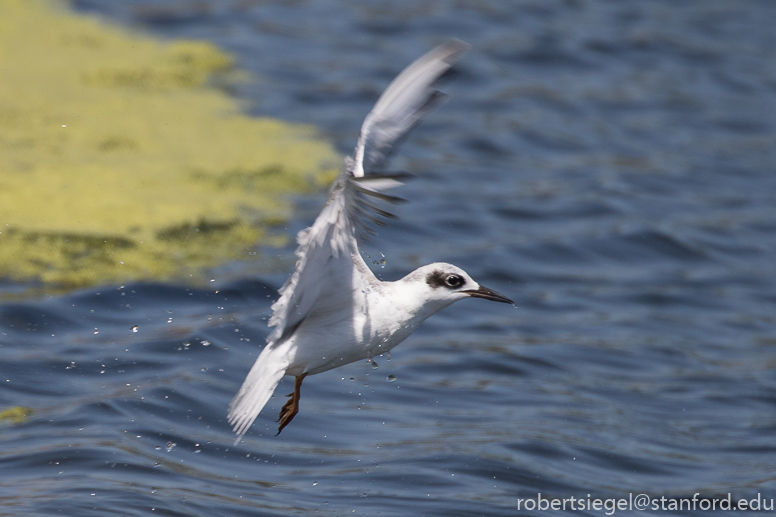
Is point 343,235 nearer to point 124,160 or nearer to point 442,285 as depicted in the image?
point 442,285

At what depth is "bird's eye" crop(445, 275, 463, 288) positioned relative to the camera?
17.6 feet

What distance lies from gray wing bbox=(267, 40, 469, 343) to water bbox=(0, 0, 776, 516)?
1.46 m

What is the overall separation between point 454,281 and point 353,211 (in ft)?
3.60

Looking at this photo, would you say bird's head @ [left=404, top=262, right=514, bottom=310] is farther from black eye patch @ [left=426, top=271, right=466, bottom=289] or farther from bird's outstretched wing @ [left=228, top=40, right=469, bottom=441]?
bird's outstretched wing @ [left=228, top=40, right=469, bottom=441]

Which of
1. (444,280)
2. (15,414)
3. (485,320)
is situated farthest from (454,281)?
(485,320)

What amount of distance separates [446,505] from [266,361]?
164 cm

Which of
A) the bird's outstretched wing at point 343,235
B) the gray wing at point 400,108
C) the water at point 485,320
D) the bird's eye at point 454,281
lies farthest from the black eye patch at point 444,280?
the water at point 485,320

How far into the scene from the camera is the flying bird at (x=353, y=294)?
4.73 metres

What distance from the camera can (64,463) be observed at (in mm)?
5902

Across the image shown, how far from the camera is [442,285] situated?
5359 mm

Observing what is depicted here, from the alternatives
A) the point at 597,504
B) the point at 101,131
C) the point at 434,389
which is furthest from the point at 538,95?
the point at 597,504

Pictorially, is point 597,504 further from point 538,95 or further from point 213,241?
point 538,95

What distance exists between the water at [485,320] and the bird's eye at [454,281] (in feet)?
4.80

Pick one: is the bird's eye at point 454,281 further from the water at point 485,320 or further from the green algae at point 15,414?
the green algae at point 15,414
